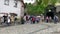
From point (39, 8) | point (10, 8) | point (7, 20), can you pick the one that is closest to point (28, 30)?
point (7, 20)

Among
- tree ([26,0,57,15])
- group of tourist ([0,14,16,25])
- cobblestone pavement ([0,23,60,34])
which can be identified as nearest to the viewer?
cobblestone pavement ([0,23,60,34])

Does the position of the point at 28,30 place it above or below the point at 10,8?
below

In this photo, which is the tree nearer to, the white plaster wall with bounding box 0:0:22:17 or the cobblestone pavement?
the white plaster wall with bounding box 0:0:22:17

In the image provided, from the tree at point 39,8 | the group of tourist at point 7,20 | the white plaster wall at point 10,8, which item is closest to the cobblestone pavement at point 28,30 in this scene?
the group of tourist at point 7,20

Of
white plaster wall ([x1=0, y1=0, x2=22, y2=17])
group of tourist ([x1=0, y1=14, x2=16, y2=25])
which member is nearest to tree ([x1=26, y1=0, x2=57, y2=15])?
white plaster wall ([x1=0, y1=0, x2=22, y2=17])

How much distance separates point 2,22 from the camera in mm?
39438

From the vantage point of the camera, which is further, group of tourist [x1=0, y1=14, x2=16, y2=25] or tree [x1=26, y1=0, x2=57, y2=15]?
tree [x1=26, y1=0, x2=57, y2=15]

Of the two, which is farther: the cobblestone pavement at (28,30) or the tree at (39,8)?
the tree at (39,8)

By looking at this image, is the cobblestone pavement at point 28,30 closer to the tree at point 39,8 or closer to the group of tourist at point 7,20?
the group of tourist at point 7,20

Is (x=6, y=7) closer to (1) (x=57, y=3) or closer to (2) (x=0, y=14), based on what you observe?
(2) (x=0, y=14)

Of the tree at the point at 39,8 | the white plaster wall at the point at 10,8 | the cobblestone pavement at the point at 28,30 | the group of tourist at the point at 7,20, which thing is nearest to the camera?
the cobblestone pavement at the point at 28,30

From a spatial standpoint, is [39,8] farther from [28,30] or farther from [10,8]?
[28,30]

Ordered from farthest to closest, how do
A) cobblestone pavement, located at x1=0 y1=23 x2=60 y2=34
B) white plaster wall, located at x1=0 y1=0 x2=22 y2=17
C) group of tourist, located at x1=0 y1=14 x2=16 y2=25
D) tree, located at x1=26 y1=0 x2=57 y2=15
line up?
1. tree, located at x1=26 y1=0 x2=57 y2=15
2. white plaster wall, located at x1=0 y1=0 x2=22 y2=17
3. group of tourist, located at x1=0 y1=14 x2=16 y2=25
4. cobblestone pavement, located at x1=0 y1=23 x2=60 y2=34

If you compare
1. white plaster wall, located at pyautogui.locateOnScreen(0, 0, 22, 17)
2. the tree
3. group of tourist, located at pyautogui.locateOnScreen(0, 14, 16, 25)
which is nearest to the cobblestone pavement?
group of tourist, located at pyautogui.locateOnScreen(0, 14, 16, 25)
